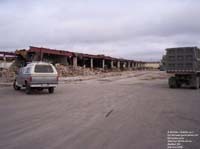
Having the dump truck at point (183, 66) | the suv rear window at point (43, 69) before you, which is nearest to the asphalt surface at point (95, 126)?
the suv rear window at point (43, 69)

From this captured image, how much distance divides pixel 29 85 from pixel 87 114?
935 centimetres

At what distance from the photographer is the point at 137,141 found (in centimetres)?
674

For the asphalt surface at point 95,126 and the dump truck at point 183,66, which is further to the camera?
the dump truck at point 183,66

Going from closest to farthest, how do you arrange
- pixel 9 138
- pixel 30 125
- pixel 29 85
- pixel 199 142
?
pixel 199 142 < pixel 9 138 < pixel 30 125 < pixel 29 85

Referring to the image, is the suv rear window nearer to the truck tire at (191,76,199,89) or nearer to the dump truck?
the dump truck

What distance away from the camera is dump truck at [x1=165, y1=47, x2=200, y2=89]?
22.9 m

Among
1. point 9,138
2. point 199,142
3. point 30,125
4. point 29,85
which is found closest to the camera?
point 199,142

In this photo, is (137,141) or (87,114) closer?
(137,141)

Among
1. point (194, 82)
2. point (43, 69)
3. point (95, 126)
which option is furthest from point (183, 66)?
point (95, 126)

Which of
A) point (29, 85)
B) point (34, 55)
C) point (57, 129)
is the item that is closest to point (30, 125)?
point (57, 129)

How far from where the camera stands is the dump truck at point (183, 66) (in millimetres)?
22891

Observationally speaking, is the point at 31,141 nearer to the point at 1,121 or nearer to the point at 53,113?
the point at 1,121

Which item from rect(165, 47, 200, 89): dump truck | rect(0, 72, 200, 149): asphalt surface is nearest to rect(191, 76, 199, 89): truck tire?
rect(165, 47, 200, 89): dump truck

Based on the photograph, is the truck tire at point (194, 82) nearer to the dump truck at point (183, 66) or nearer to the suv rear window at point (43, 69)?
the dump truck at point (183, 66)
